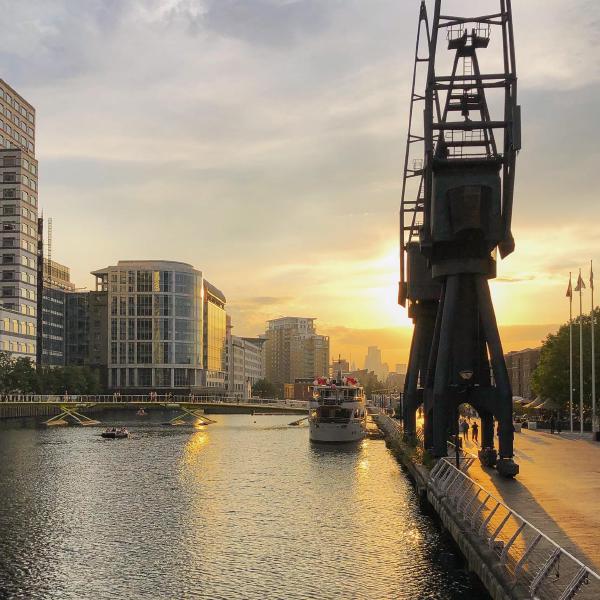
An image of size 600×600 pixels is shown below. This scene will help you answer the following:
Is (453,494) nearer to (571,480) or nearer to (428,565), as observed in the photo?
(428,565)

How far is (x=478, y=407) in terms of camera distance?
187 feet

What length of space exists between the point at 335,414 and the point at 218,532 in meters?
66.4

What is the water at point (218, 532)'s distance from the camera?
3438 centimetres

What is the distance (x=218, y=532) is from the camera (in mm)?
46219

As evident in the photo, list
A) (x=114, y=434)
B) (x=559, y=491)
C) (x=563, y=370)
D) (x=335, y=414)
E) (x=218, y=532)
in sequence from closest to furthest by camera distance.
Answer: (x=559, y=491), (x=218, y=532), (x=335, y=414), (x=563, y=370), (x=114, y=434)

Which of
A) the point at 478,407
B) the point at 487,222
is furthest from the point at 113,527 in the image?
the point at 487,222

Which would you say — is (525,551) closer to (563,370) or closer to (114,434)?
(563,370)

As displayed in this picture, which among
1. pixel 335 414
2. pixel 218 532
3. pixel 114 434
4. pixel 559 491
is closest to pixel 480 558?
pixel 559 491

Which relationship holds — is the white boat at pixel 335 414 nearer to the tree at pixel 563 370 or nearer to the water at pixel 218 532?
the water at pixel 218 532

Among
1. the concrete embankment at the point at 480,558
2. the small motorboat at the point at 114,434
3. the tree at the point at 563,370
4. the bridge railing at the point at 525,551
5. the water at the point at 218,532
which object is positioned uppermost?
the tree at the point at 563,370

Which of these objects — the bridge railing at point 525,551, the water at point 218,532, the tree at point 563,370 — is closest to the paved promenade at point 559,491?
the bridge railing at point 525,551

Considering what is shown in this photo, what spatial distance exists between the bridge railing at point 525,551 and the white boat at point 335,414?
2690 inches

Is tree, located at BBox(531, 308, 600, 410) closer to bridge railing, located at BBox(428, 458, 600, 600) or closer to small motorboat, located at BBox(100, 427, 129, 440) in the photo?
small motorboat, located at BBox(100, 427, 129, 440)

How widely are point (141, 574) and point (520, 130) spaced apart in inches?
1445
